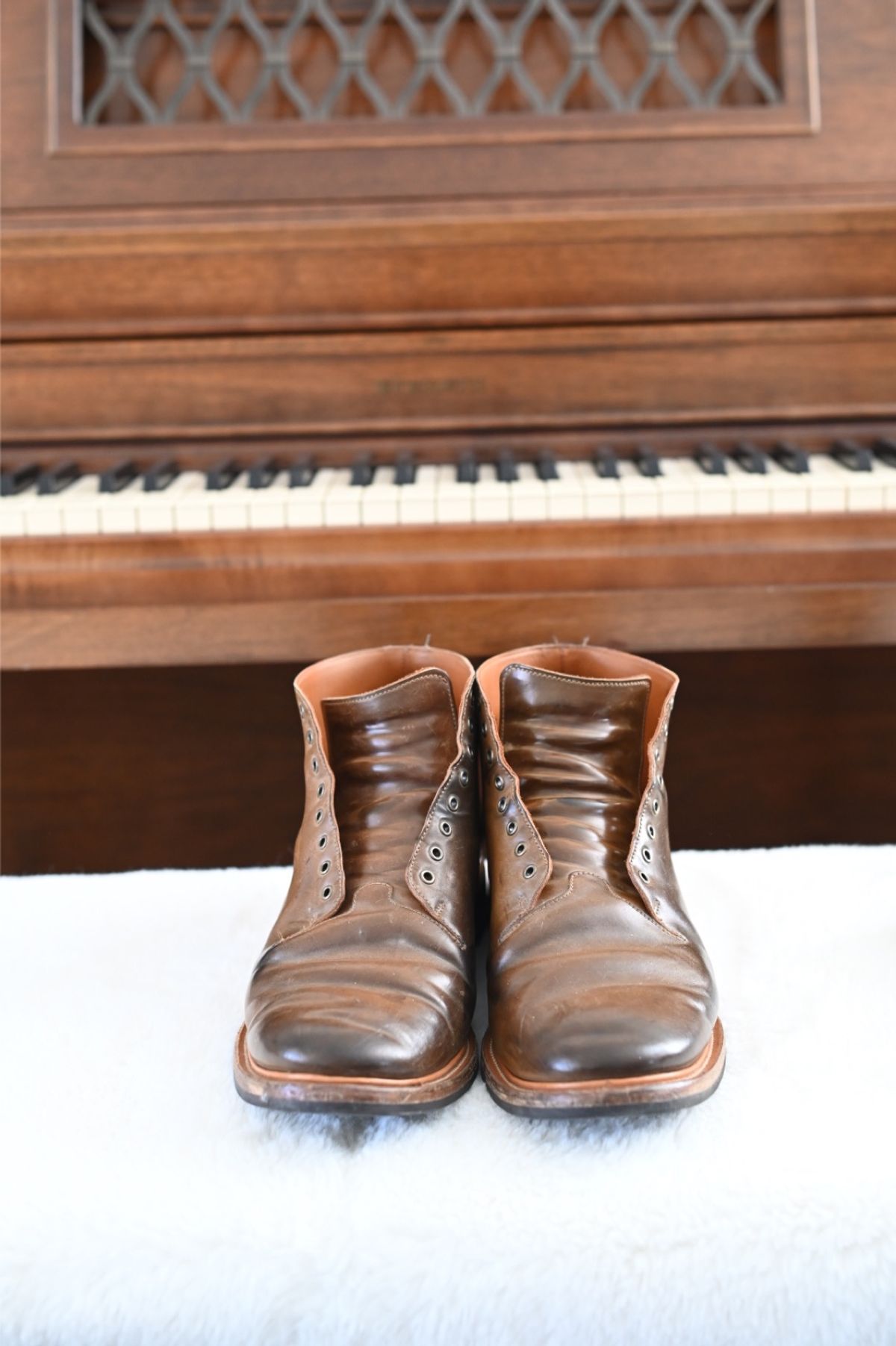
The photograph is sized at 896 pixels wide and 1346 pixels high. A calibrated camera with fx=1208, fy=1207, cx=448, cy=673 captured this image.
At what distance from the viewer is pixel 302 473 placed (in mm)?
1357

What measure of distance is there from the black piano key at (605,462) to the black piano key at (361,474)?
0.84ft

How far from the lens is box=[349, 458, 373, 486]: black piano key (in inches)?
52.6

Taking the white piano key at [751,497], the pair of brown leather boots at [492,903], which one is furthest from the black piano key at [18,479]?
the white piano key at [751,497]

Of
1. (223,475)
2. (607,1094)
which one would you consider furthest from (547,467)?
(607,1094)

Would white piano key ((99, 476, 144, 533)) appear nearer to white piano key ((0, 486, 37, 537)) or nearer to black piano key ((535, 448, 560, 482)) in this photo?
white piano key ((0, 486, 37, 537))

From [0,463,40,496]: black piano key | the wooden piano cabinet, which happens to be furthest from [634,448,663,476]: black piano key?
[0,463,40,496]: black piano key

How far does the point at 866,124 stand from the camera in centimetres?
138

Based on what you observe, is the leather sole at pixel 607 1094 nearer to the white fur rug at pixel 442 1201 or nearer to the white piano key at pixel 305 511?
the white fur rug at pixel 442 1201

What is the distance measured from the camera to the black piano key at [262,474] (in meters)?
1.33

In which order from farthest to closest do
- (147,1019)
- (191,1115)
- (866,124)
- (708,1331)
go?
(866,124) → (147,1019) → (191,1115) → (708,1331)

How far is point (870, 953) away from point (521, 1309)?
1.34 ft

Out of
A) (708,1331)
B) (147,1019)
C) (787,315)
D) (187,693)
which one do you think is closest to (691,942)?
(708,1331)

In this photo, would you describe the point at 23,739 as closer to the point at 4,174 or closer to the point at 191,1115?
the point at 4,174

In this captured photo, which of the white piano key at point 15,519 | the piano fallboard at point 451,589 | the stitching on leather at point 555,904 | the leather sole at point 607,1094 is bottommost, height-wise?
the leather sole at point 607,1094
